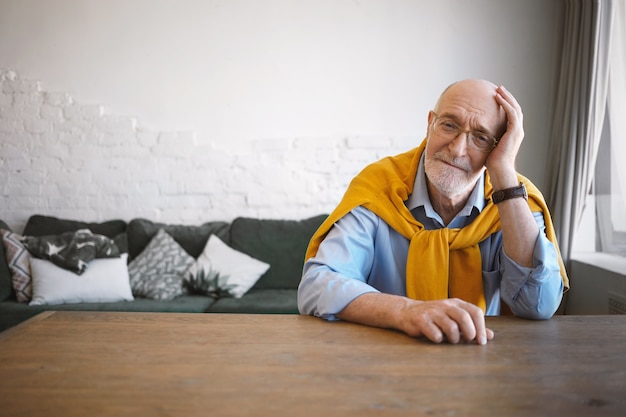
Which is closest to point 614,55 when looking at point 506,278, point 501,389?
point 506,278

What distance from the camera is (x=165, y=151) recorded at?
13.2 feet

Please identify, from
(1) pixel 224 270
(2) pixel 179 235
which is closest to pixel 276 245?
(1) pixel 224 270

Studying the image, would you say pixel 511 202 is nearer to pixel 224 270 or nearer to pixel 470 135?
pixel 470 135

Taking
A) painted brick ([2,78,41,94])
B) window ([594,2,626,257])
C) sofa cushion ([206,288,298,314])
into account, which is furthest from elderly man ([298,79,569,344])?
painted brick ([2,78,41,94])

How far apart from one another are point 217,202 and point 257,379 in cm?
327

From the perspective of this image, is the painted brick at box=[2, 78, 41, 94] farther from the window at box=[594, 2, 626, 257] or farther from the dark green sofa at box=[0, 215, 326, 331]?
the window at box=[594, 2, 626, 257]

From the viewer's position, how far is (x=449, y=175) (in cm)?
168

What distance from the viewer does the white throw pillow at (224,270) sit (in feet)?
11.4

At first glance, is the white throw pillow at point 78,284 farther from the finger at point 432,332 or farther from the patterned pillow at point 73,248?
the finger at point 432,332

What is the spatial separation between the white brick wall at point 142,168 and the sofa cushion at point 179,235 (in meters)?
0.22

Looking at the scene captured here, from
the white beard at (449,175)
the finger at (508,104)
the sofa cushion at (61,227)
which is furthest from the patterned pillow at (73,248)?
the finger at (508,104)

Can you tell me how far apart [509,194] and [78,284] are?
8.73 ft

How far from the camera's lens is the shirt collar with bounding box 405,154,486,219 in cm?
173

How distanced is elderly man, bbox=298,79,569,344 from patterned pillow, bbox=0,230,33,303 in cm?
246
